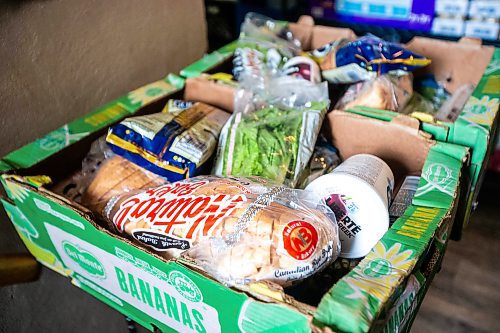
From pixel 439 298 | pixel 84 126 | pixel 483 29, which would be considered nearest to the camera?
pixel 84 126

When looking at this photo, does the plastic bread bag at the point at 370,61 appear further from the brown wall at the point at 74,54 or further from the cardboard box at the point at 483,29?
the cardboard box at the point at 483,29

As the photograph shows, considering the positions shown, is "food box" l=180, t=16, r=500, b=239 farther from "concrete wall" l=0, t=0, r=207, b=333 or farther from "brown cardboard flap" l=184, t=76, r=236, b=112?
"concrete wall" l=0, t=0, r=207, b=333

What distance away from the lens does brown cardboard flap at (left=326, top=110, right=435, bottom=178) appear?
77 centimetres

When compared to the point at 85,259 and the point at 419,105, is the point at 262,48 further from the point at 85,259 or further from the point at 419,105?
the point at 85,259

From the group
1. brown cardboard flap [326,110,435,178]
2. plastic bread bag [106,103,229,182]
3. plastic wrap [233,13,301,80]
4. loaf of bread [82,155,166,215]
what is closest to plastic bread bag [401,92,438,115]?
brown cardboard flap [326,110,435,178]

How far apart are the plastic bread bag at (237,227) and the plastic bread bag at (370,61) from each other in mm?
385

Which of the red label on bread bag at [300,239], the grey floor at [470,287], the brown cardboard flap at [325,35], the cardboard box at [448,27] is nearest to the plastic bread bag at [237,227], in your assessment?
the red label on bread bag at [300,239]

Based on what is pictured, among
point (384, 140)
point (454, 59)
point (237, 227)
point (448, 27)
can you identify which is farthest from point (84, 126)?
point (448, 27)

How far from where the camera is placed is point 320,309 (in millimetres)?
465

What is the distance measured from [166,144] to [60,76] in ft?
1.08

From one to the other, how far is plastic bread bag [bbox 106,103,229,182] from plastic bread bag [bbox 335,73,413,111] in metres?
0.29

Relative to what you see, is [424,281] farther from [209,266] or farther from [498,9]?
[498,9]

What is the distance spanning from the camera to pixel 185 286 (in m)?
0.56

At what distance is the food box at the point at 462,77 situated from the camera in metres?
0.74
